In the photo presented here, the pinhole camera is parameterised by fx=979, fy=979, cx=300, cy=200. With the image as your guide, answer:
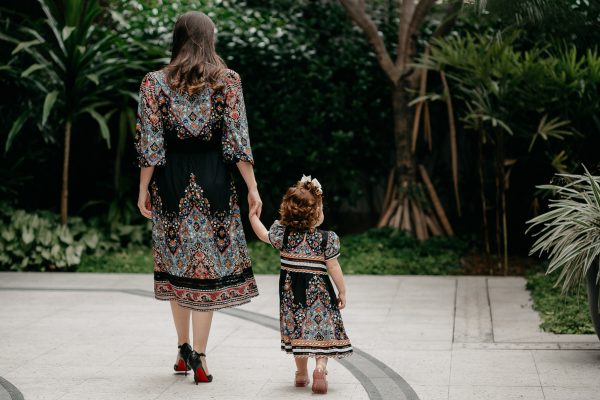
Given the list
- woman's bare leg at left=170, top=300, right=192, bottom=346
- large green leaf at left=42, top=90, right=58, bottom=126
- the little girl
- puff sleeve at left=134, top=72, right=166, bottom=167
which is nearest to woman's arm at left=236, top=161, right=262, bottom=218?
the little girl

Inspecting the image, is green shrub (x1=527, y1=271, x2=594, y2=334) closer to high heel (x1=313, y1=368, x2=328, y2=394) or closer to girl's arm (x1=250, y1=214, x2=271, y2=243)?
high heel (x1=313, y1=368, x2=328, y2=394)

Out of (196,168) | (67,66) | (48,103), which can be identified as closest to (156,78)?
(196,168)

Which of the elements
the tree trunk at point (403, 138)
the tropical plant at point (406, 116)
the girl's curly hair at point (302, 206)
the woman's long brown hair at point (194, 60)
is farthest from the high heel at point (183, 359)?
the tree trunk at point (403, 138)

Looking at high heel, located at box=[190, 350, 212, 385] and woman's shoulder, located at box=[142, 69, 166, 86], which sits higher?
woman's shoulder, located at box=[142, 69, 166, 86]

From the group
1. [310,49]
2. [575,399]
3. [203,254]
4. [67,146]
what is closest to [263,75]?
[310,49]

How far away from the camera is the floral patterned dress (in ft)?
14.5

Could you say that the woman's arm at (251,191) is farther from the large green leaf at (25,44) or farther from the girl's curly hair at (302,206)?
the large green leaf at (25,44)

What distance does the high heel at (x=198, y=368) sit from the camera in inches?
181

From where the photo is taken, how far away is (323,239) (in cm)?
441

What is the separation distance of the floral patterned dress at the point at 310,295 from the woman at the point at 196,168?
0.30 m

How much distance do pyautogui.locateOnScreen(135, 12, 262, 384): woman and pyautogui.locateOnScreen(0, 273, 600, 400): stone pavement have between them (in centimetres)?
46

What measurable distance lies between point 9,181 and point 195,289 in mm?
4856

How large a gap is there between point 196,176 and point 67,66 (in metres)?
4.45

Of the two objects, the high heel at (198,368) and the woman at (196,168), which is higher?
the woman at (196,168)
